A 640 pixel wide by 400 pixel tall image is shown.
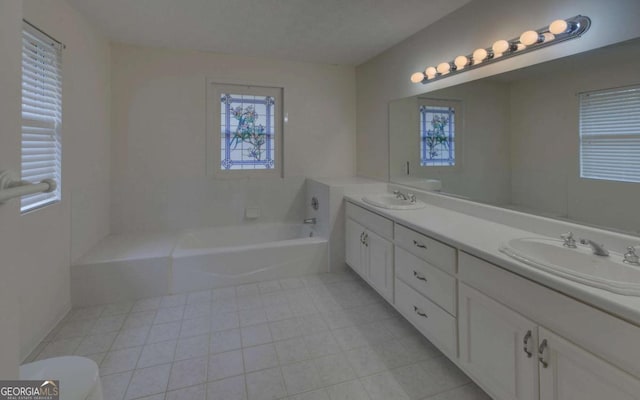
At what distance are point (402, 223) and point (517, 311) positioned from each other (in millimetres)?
893

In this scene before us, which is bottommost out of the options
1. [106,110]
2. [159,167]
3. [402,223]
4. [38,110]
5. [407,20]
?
[402,223]

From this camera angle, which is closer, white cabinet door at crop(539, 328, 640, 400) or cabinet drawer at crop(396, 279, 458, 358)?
white cabinet door at crop(539, 328, 640, 400)

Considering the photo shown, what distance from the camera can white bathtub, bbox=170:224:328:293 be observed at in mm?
2703

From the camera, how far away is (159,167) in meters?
3.23

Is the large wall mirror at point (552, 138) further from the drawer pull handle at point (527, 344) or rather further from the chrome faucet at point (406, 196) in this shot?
the drawer pull handle at point (527, 344)

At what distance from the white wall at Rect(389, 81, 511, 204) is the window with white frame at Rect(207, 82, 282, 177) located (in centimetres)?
164

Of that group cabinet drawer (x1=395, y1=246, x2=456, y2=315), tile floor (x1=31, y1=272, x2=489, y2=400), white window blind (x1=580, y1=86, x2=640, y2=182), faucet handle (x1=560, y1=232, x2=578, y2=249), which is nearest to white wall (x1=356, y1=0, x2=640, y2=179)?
white window blind (x1=580, y1=86, x2=640, y2=182)

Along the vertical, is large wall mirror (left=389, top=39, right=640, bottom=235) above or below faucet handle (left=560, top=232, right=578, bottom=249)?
above

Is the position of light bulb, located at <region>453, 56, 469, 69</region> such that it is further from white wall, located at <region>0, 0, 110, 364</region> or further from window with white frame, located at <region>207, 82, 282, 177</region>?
white wall, located at <region>0, 0, 110, 364</region>

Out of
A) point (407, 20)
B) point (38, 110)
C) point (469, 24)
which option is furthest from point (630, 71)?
point (38, 110)

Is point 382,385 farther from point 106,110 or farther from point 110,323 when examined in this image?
point 106,110

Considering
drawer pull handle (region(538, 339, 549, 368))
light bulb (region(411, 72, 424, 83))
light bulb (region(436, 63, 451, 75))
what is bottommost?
drawer pull handle (region(538, 339, 549, 368))

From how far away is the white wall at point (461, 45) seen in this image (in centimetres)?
146

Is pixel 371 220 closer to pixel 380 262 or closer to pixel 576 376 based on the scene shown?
pixel 380 262
